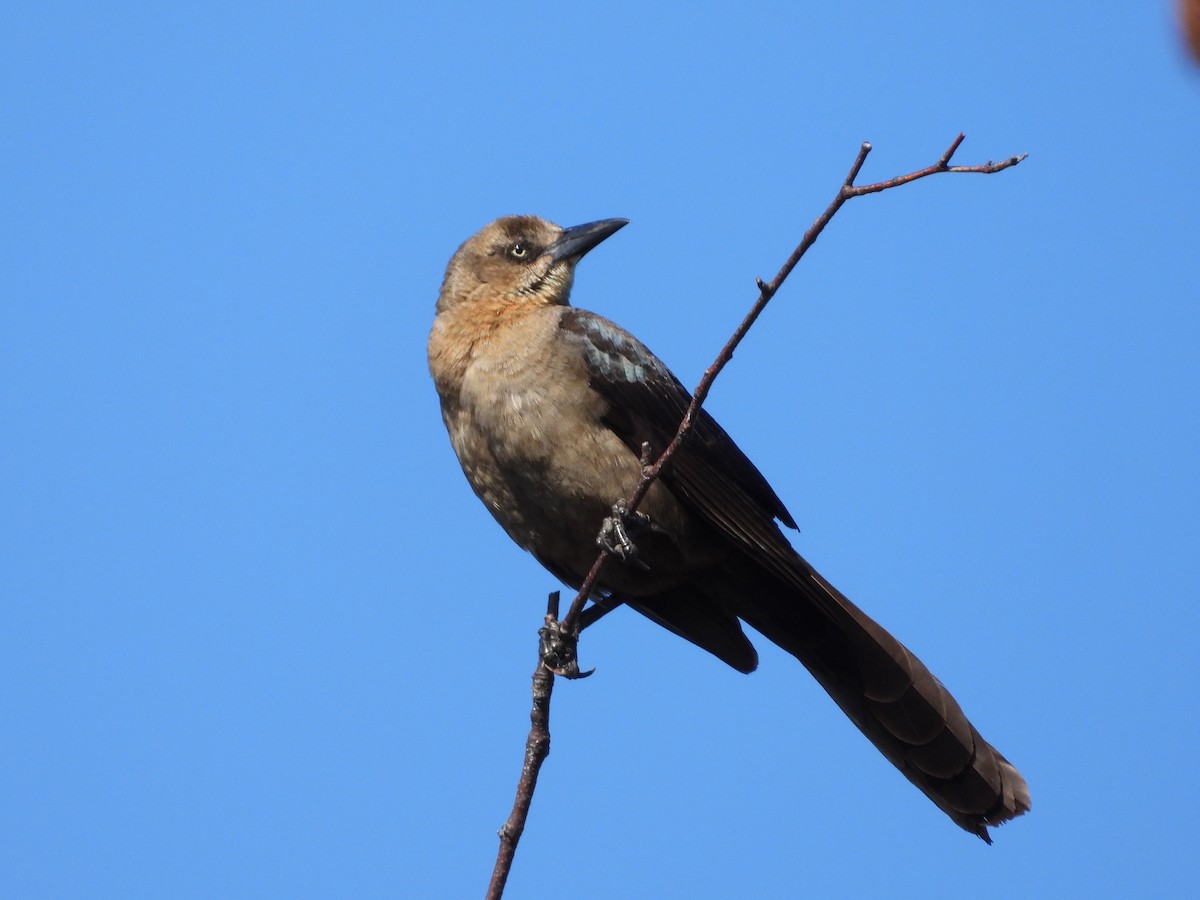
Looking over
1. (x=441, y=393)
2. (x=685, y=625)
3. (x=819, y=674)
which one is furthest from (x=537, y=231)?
(x=819, y=674)

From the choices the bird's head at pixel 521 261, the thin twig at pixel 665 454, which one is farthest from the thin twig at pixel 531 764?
the bird's head at pixel 521 261

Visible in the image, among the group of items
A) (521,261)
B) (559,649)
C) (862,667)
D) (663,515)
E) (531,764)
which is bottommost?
(531,764)

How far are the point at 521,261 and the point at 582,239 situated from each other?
341 millimetres

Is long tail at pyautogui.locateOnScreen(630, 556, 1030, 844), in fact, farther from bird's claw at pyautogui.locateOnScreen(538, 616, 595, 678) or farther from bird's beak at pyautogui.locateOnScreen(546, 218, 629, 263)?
bird's beak at pyautogui.locateOnScreen(546, 218, 629, 263)

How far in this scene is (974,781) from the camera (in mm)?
6262

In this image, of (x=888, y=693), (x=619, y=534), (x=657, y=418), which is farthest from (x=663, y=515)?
(x=888, y=693)

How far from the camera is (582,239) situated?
7113mm

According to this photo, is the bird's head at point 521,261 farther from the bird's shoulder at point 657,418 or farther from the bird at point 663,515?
the bird's shoulder at point 657,418

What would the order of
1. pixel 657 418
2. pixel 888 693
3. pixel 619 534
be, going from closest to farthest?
pixel 619 534, pixel 657 418, pixel 888 693

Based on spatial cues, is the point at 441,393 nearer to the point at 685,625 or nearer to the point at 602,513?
the point at 602,513

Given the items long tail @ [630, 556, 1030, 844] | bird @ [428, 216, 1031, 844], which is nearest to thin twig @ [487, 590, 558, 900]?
bird @ [428, 216, 1031, 844]

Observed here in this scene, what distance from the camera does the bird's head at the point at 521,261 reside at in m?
6.93

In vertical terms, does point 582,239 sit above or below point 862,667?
above

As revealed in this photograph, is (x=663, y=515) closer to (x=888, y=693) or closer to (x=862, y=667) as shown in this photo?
(x=862, y=667)
